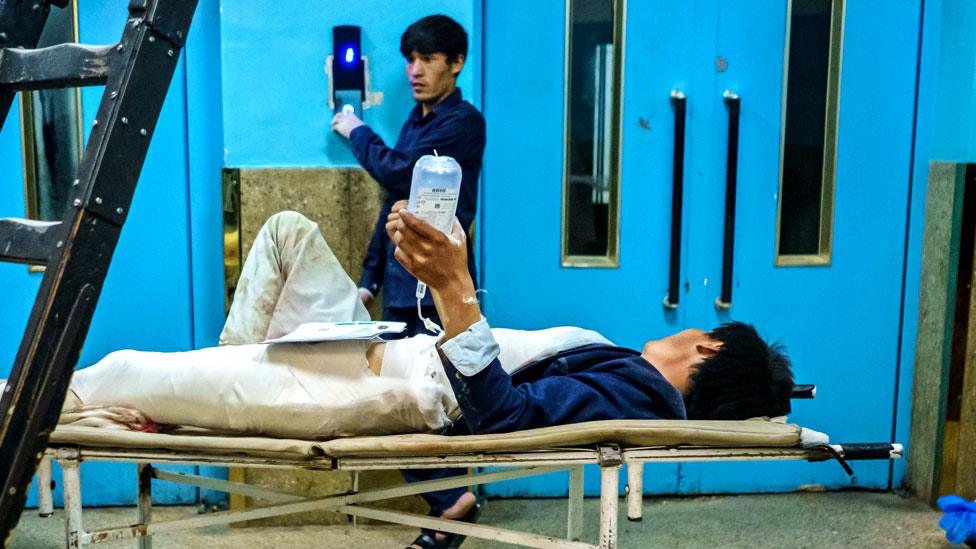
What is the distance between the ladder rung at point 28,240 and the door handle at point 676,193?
2.13 meters

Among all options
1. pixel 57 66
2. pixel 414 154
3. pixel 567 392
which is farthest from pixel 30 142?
pixel 567 392

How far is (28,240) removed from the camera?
113 cm

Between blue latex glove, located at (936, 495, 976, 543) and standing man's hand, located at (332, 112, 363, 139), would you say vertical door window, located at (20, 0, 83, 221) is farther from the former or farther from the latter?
blue latex glove, located at (936, 495, 976, 543)

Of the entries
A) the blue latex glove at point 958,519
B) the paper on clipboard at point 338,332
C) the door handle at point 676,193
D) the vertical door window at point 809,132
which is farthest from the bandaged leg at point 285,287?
the blue latex glove at point 958,519

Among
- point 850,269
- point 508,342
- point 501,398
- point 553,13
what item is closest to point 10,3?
point 501,398

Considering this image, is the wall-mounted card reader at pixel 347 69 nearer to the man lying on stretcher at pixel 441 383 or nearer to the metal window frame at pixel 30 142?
the metal window frame at pixel 30 142

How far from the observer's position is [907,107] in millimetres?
2879

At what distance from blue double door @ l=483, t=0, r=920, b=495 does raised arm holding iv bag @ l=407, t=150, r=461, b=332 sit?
1.46 meters

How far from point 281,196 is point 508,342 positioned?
1023 millimetres

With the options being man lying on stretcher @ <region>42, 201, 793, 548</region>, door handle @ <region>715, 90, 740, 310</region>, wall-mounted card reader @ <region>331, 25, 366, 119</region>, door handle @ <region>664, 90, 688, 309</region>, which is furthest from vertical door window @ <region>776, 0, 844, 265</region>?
wall-mounted card reader @ <region>331, 25, 366, 119</region>

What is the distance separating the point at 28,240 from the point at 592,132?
81.0 inches

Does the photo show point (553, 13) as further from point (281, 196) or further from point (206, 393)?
point (206, 393)

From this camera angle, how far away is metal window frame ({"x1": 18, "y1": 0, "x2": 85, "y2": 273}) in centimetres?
266

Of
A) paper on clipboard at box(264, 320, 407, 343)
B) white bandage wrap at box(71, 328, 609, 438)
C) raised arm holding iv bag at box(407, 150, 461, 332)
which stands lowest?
white bandage wrap at box(71, 328, 609, 438)
